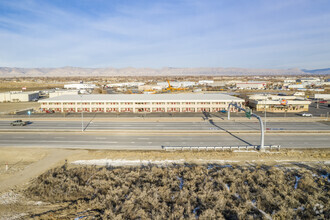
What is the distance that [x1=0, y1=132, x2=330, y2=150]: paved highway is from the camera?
29906mm

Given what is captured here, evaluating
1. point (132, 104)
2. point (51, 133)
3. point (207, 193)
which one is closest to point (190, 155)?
point (207, 193)

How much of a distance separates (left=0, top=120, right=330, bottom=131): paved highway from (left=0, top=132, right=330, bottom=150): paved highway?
3728 mm

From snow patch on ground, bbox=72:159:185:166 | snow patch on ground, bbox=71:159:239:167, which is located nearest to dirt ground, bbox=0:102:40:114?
snow patch on ground, bbox=72:159:185:166

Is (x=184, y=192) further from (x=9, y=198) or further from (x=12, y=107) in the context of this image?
(x=12, y=107)

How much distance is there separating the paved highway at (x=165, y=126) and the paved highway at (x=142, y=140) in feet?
12.2

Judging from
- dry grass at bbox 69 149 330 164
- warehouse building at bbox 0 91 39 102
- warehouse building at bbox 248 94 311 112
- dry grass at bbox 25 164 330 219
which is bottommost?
dry grass at bbox 25 164 330 219

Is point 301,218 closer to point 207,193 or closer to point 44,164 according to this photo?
point 207,193

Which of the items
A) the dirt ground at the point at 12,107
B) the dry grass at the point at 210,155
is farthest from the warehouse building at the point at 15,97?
the dry grass at the point at 210,155

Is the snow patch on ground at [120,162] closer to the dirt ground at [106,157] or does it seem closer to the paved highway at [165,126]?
the dirt ground at [106,157]

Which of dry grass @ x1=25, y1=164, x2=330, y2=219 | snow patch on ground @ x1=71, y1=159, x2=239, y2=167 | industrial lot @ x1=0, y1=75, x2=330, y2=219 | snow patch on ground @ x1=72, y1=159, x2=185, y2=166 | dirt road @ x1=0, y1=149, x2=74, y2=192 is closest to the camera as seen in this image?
dry grass @ x1=25, y1=164, x2=330, y2=219

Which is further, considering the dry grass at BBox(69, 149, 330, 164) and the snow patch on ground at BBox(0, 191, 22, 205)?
the dry grass at BBox(69, 149, 330, 164)

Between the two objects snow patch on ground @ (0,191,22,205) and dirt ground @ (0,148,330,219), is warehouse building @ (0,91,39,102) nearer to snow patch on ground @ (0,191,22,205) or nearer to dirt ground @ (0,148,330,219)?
dirt ground @ (0,148,330,219)

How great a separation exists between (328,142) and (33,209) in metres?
36.9

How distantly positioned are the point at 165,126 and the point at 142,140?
9073 millimetres
